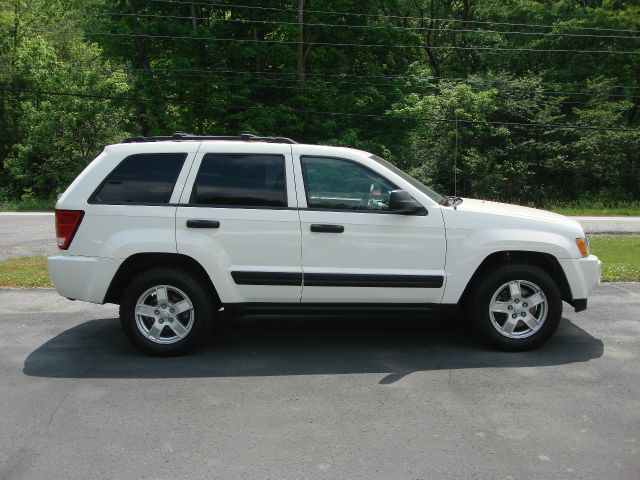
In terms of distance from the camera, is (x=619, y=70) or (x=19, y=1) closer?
(x=619, y=70)

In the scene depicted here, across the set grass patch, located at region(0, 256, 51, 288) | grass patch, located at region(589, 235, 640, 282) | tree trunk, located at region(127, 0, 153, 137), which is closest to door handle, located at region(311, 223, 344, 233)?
grass patch, located at region(0, 256, 51, 288)

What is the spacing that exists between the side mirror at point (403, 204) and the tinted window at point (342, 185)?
15 centimetres

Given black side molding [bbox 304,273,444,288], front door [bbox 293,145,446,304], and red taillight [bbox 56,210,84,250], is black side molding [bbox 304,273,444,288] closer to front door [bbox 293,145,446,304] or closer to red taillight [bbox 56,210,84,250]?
front door [bbox 293,145,446,304]

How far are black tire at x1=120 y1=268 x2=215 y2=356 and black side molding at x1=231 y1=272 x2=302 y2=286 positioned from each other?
0.37 meters

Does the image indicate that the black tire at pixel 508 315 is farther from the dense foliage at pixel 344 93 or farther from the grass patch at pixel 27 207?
the grass patch at pixel 27 207

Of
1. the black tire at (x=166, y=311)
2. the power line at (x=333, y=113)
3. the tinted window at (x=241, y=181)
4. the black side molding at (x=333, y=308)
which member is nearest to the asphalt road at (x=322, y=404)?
the black tire at (x=166, y=311)

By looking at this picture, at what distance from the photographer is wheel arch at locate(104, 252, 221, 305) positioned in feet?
19.6

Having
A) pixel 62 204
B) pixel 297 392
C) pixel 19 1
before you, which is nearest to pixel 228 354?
pixel 297 392

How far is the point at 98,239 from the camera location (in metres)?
5.92

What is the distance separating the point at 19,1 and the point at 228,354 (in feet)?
154

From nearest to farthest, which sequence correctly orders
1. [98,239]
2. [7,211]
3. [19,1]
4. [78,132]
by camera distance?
1. [98,239]
2. [7,211]
3. [78,132]
4. [19,1]

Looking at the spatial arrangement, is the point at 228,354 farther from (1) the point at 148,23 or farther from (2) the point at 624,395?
(1) the point at 148,23

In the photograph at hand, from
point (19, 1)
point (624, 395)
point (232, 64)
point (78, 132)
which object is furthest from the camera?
point (19, 1)

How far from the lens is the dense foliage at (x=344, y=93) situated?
32.6 meters
